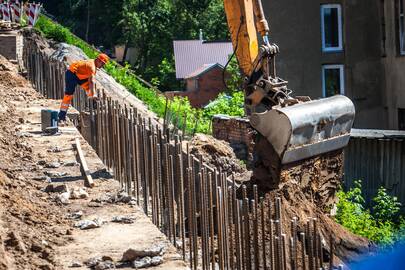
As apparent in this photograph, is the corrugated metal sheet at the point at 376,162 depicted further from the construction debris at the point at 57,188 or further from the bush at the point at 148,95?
the construction debris at the point at 57,188

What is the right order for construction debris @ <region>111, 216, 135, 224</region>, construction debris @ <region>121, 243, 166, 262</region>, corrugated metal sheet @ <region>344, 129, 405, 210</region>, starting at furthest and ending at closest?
corrugated metal sheet @ <region>344, 129, 405, 210</region>
construction debris @ <region>111, 216, 135, 224</region>
construction debris @ <region>121, 243, 166, 262</region>

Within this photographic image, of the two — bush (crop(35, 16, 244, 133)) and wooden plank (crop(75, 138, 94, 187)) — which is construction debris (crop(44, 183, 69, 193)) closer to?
wooden plank (crop(75, 138, 94, 187))

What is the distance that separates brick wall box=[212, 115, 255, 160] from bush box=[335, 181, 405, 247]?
419 centimetres

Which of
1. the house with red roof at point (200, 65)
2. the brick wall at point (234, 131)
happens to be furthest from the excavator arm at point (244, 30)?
the house with red roof at point (200, 65)

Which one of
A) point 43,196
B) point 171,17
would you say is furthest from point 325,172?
point 171,17

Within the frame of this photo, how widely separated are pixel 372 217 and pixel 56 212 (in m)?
9.95

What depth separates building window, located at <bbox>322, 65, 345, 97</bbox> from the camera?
32688 millimetres

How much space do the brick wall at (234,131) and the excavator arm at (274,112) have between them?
5817 mm

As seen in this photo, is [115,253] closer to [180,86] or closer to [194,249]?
[194,249]

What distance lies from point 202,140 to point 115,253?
34.6 ft

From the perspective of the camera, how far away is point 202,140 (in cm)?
2109

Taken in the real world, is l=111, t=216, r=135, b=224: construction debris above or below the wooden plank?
below

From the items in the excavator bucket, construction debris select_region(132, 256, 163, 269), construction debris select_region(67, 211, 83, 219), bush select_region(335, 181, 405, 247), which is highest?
the excavator bucket

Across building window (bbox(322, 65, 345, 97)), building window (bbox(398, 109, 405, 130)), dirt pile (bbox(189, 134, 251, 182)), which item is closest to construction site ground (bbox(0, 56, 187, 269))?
dirt pile (bbox(189, 134, 251, 182))
